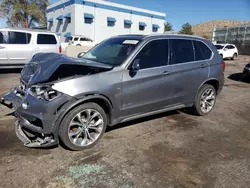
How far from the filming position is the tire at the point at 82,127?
3342 millimetres

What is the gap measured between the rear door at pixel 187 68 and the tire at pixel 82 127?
1.70 meters

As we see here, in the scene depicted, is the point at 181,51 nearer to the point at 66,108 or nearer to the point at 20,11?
the point at 66,108

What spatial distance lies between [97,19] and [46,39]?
22013 millimetres

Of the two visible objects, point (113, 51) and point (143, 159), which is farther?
point (113, 51)

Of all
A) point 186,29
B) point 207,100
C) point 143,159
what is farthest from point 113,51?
point 186,29

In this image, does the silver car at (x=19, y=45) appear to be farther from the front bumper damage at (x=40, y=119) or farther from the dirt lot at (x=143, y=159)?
the front bumper damage at (x=40, y=119)

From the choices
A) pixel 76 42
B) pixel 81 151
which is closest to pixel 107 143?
pixel 81 151

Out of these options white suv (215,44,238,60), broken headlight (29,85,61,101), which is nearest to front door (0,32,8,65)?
broken headlight (29,85,61,101)

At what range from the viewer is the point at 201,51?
5.11m

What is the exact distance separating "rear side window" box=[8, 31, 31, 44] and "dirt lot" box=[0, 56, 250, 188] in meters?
6.15

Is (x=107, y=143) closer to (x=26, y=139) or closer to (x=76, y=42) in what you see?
(x=26, y=139)

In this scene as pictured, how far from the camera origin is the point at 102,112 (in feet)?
12.0

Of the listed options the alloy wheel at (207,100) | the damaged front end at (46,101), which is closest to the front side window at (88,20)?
the alloy wheel at (207,100)

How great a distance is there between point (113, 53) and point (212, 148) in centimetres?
235
